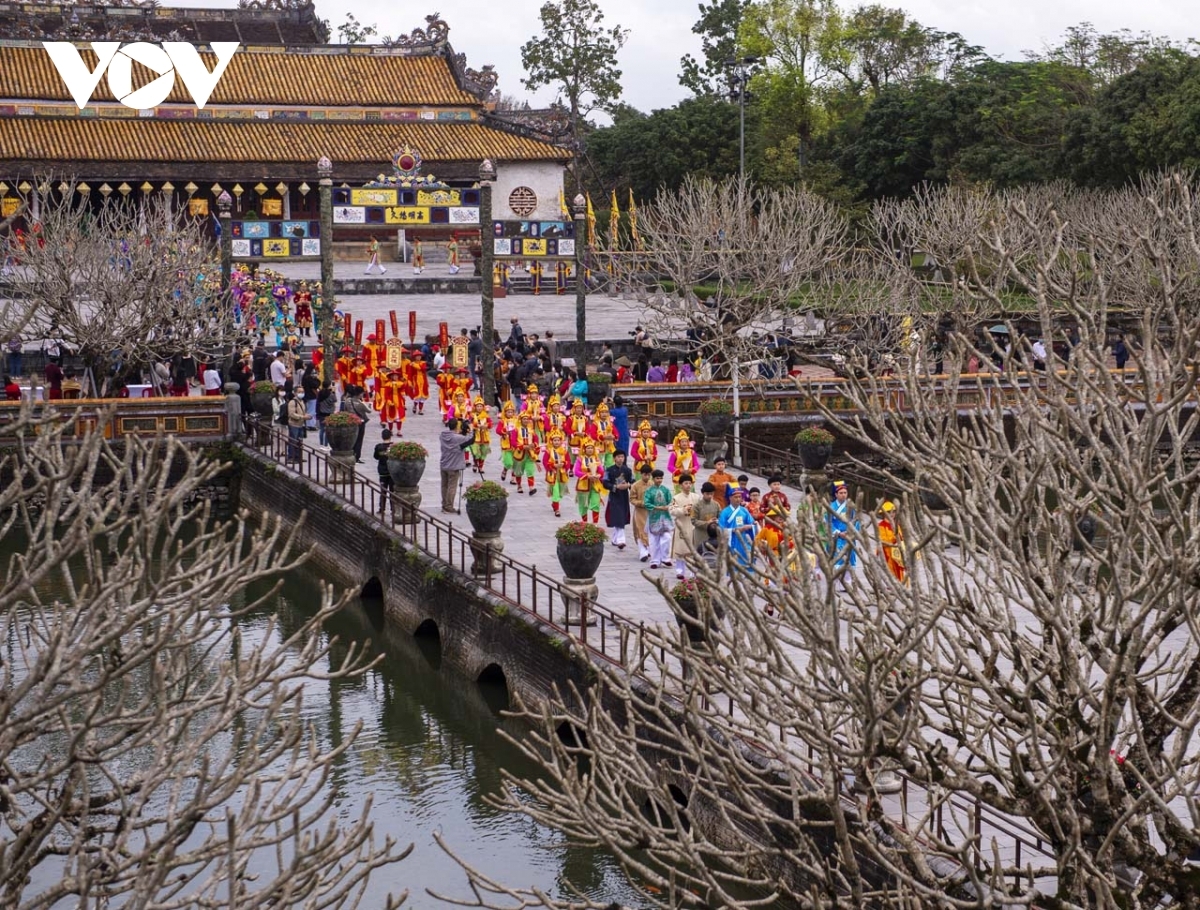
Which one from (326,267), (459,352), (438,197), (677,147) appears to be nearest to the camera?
(459,352)

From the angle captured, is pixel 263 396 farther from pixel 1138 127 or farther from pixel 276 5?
pixel 276 5

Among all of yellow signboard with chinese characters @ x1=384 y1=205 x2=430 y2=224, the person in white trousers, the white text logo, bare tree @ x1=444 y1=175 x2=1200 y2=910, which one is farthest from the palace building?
bare tree @ x1=444 y1=175 x2=1200 y2=910

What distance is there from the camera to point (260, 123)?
63.4 m

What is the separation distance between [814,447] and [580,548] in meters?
9.58

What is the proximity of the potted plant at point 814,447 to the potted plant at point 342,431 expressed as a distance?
276 inches

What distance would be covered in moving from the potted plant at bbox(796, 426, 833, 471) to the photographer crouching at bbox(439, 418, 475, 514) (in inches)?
223

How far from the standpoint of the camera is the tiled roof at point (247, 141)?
5969 centimetres

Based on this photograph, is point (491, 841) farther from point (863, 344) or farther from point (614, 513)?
point (863, 344)

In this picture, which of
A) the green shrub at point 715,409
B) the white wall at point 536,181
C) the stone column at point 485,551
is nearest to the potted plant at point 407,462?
the stone column at point 485,551

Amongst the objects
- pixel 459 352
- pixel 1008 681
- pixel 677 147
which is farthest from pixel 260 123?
pixel 1008 681

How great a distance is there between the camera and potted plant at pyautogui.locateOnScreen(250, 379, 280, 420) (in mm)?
33941

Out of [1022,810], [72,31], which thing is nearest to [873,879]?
[1022,810]

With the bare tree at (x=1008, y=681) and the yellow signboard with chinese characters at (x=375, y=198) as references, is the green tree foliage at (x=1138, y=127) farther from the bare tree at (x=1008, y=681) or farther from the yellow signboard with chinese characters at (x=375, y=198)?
the bare tree at (x=1008, y=681)

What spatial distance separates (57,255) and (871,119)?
3063 centimetres
